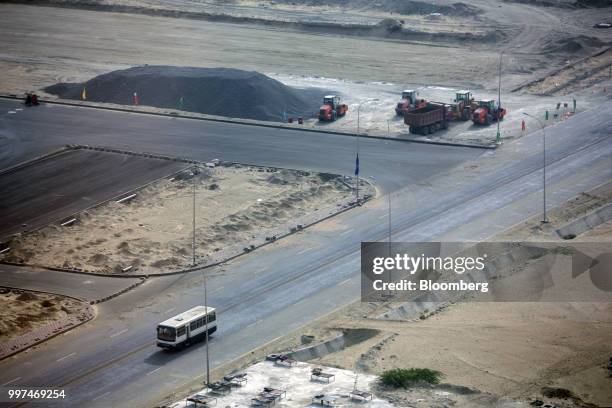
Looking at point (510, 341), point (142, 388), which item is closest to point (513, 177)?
point (510, 341)

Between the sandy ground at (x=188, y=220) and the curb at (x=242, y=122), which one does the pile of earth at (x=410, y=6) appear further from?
the sandy ground at (x=188, y=220)

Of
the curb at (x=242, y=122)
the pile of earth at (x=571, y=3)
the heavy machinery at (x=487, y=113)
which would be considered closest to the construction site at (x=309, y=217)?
the curb at (x=242, y=122)

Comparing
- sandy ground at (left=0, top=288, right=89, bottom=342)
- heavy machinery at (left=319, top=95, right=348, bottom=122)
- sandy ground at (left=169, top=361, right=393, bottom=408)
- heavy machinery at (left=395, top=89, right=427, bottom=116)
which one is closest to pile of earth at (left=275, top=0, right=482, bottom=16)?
heavy machinery at (left=395, top=89, right=427, bottom=116)

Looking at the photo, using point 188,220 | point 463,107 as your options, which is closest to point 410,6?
point 463,107

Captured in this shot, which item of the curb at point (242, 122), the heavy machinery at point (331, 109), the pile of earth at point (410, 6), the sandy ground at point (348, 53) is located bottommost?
the curb at point (242, 122)

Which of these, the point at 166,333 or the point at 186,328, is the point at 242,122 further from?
the point at 166,333

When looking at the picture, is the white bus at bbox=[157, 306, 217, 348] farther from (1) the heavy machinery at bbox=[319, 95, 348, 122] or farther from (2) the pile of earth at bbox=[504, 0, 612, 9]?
(2) the pile of earth at bbox=[504, 0, 612, 9]
